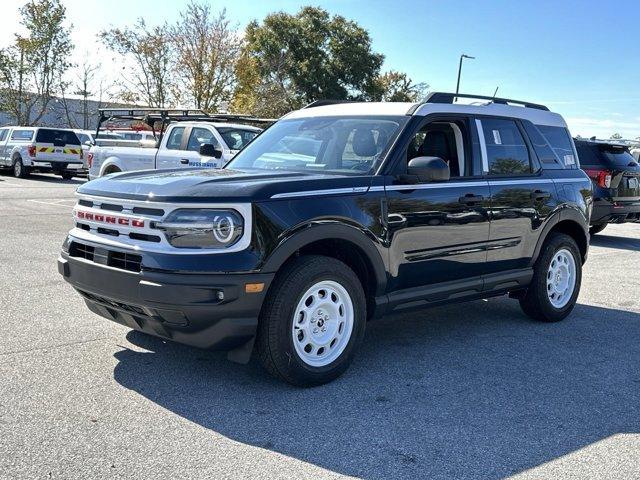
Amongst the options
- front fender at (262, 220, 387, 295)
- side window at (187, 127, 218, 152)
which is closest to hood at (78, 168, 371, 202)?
front fender at (262, 220, 387, 295)

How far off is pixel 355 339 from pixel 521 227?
216 centimetres

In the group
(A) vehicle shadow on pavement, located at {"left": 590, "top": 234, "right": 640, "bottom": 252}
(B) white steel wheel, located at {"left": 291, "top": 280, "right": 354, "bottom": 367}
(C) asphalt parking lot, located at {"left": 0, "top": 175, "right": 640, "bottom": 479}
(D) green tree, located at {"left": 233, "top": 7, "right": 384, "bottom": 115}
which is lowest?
(C) asphalt parking lot, located at {"left": 0, "top": 175, "right": 640, "bottom": 479}

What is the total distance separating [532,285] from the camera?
20.6 ft

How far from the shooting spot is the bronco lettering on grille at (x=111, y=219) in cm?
416

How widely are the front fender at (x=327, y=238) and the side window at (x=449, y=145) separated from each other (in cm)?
120

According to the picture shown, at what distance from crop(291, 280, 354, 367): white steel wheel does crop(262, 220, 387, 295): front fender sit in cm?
29

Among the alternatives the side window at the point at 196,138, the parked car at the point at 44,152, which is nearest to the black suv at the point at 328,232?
the side window at the point at 196,138

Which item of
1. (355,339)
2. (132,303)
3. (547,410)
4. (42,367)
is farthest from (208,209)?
(547,410)

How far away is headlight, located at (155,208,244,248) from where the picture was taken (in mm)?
3980

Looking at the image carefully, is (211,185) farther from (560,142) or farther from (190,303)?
(560,142)

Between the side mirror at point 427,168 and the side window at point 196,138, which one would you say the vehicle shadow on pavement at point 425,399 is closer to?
the side mirror at point 427,168

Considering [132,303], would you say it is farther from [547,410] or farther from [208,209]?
[547,410]

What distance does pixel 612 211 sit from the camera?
12.3 m

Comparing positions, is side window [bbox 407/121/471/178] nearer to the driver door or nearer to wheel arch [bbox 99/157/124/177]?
the driver door
